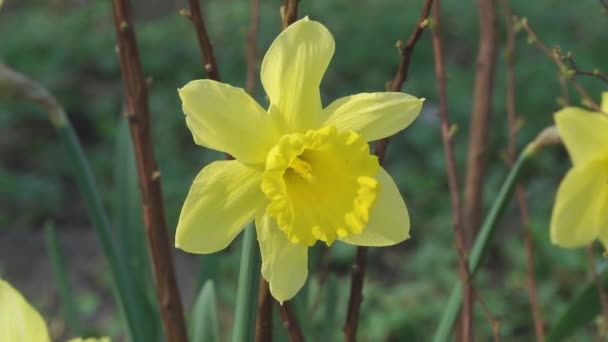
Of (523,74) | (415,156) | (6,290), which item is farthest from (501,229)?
(6,290)

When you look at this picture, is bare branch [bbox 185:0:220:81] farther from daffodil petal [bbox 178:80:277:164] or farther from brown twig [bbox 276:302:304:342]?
brown twig [bbox 276:302:304:342]

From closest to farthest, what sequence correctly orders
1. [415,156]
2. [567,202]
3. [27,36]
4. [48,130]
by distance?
[567,202], [415,156], [48,130], [27,36]

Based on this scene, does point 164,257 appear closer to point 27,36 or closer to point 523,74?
point 523,74

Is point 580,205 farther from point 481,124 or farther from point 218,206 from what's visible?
point 481,124

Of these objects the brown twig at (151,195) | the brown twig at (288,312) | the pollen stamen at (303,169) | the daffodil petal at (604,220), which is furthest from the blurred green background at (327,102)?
the daffodil petal at (604,220)

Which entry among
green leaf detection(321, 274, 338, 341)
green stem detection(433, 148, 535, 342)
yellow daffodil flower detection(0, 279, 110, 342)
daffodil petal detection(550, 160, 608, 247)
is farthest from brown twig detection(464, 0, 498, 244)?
yellow daffodil flower detection(0, 279, 110, 342)

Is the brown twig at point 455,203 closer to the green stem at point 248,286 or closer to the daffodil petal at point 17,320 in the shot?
the green stem at point 248,286

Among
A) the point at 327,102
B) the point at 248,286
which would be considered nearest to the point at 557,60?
the point at 248,286
